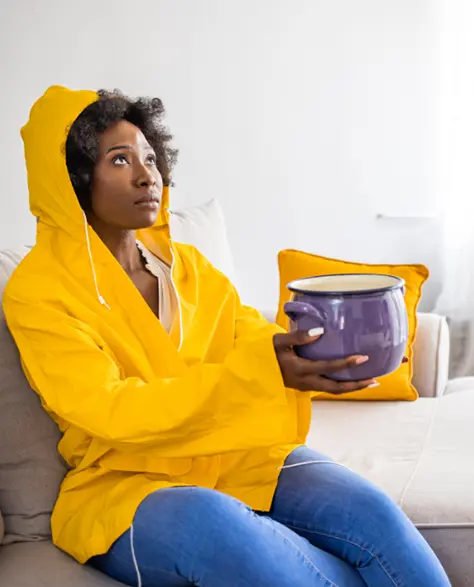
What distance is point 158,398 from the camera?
132 cm

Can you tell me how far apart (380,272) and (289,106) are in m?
1.23

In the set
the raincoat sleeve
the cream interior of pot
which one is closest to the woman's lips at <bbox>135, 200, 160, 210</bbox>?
the raincoat sleeve

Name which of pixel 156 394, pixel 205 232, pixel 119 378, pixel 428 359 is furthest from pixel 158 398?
pixel 428 359

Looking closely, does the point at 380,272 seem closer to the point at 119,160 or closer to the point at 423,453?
the point at 423,453

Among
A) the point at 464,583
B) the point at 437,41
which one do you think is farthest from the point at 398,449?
the point at 437,41

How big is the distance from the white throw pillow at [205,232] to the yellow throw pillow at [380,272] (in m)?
0.16

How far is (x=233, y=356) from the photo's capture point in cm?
127

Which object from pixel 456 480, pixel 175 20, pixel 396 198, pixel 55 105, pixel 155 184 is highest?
pixel 175 20

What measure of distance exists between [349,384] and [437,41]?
2.30 m

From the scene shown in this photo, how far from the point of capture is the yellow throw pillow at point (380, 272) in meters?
2.19

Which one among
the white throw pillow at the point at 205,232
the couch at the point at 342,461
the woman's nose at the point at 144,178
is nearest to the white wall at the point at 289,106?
the white throw pillow at the point at 205,232

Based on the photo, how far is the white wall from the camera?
125 inches

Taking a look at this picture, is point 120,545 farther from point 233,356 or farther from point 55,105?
point 55,105

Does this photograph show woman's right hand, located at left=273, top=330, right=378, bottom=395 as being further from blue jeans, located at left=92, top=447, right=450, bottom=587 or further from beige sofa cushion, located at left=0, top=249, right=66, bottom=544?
beige sofa cushion, located at left=0, top=249, right=66, bottom=544
